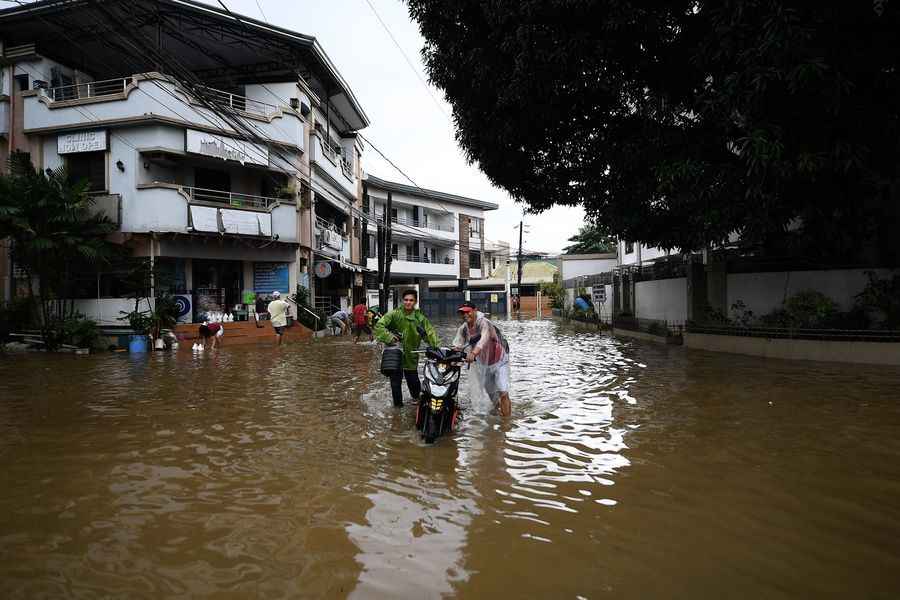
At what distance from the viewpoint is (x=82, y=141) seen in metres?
20.2

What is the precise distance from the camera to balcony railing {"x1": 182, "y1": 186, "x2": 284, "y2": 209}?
69.5ft

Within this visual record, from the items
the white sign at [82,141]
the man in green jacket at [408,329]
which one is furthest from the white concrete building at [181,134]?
the man in green jacket at [408,329]

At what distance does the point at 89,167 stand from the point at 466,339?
19880 mm

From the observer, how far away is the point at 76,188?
1719cm

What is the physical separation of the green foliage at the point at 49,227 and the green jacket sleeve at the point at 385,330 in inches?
550

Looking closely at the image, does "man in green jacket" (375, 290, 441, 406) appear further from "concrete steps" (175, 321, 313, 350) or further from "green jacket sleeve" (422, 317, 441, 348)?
"concrete steps" (175, 321, 313, 350)

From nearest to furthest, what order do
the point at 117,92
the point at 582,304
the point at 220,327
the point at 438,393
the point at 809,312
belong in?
the point at 438,393
the point at 809,312
the point at 220,327
the point at 117,92
the point at 582,304

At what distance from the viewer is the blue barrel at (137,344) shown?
55.4ft

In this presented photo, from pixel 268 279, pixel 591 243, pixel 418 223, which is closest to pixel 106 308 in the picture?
pixel 268 279

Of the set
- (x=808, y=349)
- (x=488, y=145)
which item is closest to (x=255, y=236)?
(x=488, y=145)

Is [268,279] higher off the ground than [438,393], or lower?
higher

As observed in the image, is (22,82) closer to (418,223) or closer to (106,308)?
(106,308)

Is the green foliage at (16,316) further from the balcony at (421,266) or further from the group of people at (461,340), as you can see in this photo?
the balcony at (421,266)

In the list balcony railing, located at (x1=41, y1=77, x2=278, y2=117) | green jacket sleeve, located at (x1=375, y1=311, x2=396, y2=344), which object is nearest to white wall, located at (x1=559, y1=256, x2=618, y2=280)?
balcony railing, located at (x1=41, y1=77, x2=278, y2=117)
